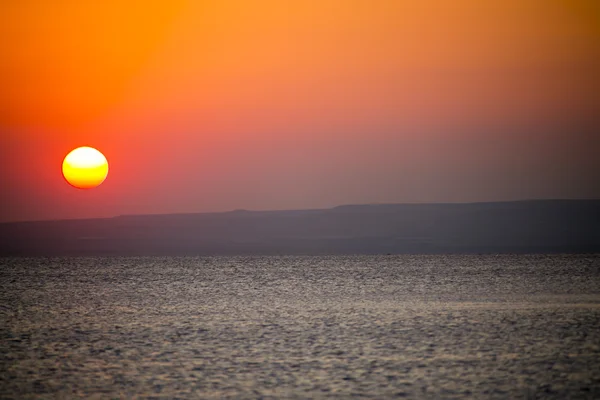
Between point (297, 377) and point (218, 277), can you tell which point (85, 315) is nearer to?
point (297, 377)

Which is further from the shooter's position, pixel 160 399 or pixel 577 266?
pixel 577 266

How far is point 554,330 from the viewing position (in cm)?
1425

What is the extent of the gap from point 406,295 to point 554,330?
739 cm

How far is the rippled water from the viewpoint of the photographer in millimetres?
9703

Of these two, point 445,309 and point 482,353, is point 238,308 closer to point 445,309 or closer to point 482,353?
point 445,309

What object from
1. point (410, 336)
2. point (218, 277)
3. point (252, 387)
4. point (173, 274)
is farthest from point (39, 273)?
point (252, 387)

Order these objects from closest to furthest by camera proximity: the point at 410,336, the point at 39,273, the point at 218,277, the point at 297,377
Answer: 1. the point at 297,377
2. the point at 410,336
3. the point at 218,277
4. the point at 39,273

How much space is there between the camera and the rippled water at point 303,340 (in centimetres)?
970

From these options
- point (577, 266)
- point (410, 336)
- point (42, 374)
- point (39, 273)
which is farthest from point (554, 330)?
point (39, 273)

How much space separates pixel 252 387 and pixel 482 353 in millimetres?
4174

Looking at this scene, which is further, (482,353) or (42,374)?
(482,353)

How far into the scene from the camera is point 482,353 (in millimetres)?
11836

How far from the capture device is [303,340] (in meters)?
13.2

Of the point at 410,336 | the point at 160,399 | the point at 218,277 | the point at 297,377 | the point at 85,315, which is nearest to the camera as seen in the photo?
the point at 160,399
